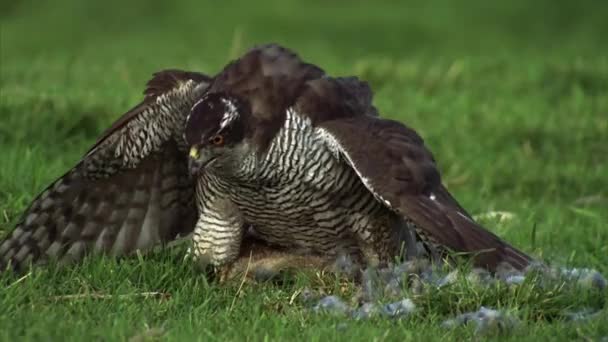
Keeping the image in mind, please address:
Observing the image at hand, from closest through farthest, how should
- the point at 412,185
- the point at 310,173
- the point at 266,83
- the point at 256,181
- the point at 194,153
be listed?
the point at 412,185 → the point at 194,153 → the point at 310,173 → the point at 256,181 → the point at 266,83

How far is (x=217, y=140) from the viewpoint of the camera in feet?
20.5

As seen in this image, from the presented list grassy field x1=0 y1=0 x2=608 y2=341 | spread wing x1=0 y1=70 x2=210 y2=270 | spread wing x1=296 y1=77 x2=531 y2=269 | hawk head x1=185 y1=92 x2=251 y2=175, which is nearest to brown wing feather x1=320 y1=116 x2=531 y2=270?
spread wing x1=296 y1=77 x2=531 y2=269

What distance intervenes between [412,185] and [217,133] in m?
0.94

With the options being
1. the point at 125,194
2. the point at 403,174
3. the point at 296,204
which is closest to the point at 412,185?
the point at 403,174

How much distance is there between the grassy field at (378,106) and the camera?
5.64 metres

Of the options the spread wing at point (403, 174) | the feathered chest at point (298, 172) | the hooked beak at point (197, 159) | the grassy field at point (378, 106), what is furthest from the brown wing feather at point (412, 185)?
the hooked beak at point (197, 159)

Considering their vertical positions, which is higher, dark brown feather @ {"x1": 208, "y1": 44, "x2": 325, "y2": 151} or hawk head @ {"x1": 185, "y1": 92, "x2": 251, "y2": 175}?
dark brown feather @ {"x1": 208, "y1": 44, "x2": 325, "y2": 151}

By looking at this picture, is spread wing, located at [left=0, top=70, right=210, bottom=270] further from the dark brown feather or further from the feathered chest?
the feathered chest

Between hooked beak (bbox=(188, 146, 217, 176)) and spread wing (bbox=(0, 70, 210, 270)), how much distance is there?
1.91ft

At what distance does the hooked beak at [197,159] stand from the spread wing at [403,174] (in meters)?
0.54

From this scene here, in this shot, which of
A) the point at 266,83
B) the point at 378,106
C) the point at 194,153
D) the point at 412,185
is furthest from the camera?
the point at 378,106

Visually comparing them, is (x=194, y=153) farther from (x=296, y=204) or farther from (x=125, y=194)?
(x=125, y=194)

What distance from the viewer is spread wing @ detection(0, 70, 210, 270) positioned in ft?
22.1

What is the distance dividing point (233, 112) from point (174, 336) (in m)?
1.51
